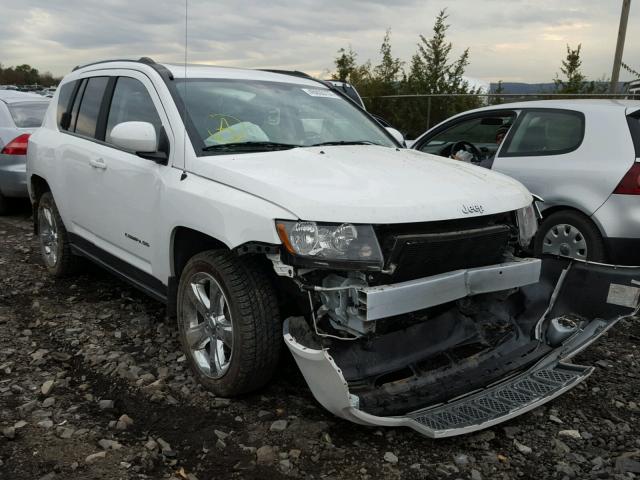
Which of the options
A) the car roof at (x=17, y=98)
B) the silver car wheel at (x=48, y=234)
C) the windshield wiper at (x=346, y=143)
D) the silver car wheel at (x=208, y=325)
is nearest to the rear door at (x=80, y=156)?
the silver car wheel at (x=48, y=234)

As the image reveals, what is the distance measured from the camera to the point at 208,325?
346cm

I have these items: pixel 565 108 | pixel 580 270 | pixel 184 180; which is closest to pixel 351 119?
pixel 184 180

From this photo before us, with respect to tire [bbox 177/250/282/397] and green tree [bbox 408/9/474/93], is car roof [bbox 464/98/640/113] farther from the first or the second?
green tree [bbox 408/9/474/93]

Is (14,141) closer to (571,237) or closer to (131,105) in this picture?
(131,105)

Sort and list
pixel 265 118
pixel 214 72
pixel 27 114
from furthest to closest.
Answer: pixel 27 114, pixel 214 72, pixel 265 118

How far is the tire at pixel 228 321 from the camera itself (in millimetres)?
3090

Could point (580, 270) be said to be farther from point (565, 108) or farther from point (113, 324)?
point (113, 324)

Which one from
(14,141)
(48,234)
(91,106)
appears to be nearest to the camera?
(91,106)

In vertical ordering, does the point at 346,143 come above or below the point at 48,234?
above

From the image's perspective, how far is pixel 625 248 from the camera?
494 centimetres

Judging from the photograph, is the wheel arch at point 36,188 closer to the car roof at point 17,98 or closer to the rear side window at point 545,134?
the car roof at point 17,98

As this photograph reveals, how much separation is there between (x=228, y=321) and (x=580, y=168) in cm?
350

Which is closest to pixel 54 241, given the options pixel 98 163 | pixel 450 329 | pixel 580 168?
pixel 98 163

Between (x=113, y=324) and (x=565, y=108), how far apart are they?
4.36m
